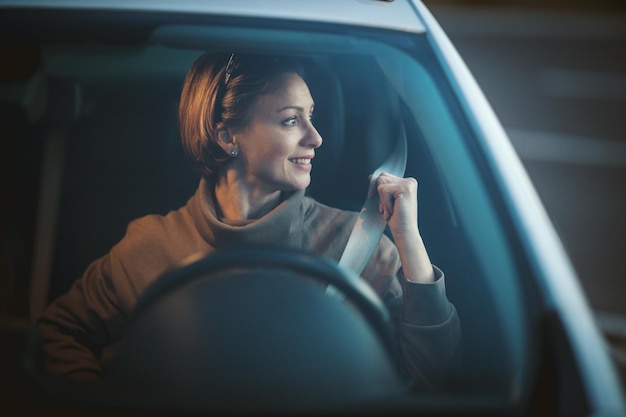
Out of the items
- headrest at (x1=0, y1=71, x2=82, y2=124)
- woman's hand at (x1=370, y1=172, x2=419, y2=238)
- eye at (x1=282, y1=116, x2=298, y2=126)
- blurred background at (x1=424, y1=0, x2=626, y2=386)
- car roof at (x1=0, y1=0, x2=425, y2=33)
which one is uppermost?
blurred background at (x1=424, y1=0, x2=626, y2=386)

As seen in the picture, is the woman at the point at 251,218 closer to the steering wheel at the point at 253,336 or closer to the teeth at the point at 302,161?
the teeth at the point at 302,161

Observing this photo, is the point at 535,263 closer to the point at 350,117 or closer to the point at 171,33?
the point at 350,117

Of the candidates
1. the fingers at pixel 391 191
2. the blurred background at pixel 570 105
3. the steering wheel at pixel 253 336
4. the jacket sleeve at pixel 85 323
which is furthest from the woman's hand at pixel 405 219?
the blurred background at pixel 570 105

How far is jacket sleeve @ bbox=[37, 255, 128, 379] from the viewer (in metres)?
1.69

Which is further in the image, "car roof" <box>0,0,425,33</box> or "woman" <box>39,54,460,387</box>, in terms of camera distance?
"car roof" <box>0,0,425,33</box>

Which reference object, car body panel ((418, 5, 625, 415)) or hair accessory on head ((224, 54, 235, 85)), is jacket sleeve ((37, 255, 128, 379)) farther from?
car body panel ((418, 5, 625, 415))

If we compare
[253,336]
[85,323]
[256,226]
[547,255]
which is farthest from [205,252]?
[547,255]

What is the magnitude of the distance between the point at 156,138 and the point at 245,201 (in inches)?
11.4

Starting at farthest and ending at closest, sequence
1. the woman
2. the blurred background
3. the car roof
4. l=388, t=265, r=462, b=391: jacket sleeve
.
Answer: the blurred background, the car roof, the woman, l=388, t=265, r=462, b=391: jacket sleeve

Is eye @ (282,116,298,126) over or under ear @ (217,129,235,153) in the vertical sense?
over

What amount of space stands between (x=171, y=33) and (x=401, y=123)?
482mm

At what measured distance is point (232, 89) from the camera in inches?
76.9

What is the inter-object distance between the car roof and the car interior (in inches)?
1.1

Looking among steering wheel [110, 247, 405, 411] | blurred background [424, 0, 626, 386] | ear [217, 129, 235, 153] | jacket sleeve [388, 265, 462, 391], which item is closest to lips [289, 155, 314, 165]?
ear [217, 129, 235, 153]
